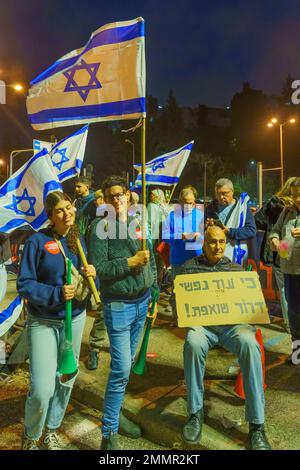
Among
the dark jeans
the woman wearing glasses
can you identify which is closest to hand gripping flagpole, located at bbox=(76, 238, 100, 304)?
the woman wearing glasses

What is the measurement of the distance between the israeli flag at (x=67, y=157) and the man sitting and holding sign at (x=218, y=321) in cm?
245

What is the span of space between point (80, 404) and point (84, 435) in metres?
0.69

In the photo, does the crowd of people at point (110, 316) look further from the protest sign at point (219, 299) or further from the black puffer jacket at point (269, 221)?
the black puffer jacket at point (269, 221)

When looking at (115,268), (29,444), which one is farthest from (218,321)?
(29,444)

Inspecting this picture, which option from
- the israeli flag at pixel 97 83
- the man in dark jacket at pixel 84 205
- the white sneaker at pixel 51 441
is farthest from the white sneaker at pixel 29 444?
the man in dark jacket at pixel 84 205

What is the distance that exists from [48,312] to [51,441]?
40.7 inches

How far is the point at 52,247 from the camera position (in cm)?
310

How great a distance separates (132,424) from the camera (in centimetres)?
361

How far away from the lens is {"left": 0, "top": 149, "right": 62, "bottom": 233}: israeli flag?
153 inches

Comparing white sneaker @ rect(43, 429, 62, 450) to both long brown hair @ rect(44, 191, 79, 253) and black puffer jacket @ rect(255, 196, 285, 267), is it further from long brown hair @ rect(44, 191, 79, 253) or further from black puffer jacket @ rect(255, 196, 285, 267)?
black puffer jacket @ rect(255, 196, 285, 267)
